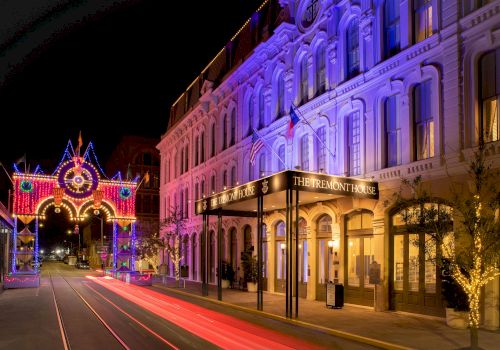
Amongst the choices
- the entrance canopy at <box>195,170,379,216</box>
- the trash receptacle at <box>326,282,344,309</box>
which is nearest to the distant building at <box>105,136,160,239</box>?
the entrance canopy at <box>195,170,379,216</box>

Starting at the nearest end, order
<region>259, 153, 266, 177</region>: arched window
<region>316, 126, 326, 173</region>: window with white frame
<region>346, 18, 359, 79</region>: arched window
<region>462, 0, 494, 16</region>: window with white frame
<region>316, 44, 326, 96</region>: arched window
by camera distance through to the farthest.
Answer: <region>462, 0, 494, 16</region>: window with white frame → <region>346, 18, 359, 79</region>: arched window → <region>316, 126, 326, 173</region>: window with white frame → <region>316, 44, 326, 96</region>: arched window → <region>259, 153, 266, 177</region>: arched window

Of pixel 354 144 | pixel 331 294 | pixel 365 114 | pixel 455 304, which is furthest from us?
pixel 354 144

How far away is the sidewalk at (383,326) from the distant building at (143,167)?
59.2m

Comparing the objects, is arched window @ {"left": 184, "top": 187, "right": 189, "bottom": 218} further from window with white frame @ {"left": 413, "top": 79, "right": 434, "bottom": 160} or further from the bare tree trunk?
the bare tree trunk

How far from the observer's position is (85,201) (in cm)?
4706

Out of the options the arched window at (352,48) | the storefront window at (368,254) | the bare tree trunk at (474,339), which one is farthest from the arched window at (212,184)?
the bare tree trunk at (474,339)

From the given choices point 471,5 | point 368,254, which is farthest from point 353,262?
point 471,5

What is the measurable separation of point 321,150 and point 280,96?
626 cm

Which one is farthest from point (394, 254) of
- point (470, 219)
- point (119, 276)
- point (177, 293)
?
point (119, 276)

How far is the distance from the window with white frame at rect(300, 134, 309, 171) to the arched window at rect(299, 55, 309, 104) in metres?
1.91

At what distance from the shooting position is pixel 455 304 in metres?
17.0

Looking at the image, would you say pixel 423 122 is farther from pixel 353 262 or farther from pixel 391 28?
pixel 353 262

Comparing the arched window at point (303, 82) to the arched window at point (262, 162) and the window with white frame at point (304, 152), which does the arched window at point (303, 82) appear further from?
the arched window at point (262, 162)

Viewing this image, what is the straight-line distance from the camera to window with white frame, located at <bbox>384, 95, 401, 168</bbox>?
21.7 m
